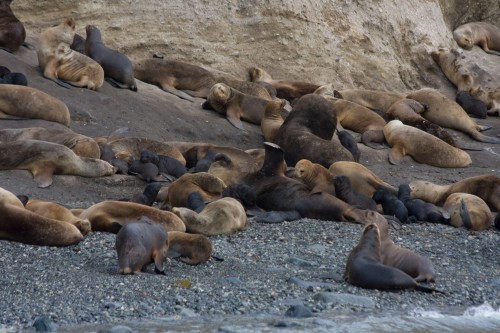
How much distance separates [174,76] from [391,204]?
5.77 meters

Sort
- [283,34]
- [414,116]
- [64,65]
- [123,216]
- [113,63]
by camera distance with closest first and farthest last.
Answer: [123,216], [64,65], [113,63], [414,116], [283,34]

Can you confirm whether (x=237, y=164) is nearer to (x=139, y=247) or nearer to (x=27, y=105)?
(x=27, y=105)

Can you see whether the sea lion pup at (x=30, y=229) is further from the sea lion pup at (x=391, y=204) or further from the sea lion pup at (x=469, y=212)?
the sea lion pup at (x=469, y=212)

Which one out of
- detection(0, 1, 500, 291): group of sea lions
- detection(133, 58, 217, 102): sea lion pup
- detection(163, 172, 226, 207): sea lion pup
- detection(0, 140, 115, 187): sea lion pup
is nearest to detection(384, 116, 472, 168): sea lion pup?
detection(0, 1, 500, 291): group of sea lions

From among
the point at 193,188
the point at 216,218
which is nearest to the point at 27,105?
the point at 193,188

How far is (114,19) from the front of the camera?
666 inches

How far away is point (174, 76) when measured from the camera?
52.5ft

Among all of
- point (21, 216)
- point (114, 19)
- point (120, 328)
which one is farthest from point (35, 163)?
point (114, 19)

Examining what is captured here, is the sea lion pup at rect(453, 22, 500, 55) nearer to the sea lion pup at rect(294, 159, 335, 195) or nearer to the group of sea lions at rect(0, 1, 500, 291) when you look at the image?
the group of sea lions at rect(0, 1, 500, 291)

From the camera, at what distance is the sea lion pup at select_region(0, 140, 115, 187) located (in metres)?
10.8

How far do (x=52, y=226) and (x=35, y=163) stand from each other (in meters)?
2.84

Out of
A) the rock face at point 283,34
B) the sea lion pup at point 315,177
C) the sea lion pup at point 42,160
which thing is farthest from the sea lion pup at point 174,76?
the sea lion pup at point 42,160

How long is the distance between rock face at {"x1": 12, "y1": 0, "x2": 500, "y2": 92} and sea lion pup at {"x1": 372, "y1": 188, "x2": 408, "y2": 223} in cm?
648

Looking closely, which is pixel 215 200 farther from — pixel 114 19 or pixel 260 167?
pixel 114 19
